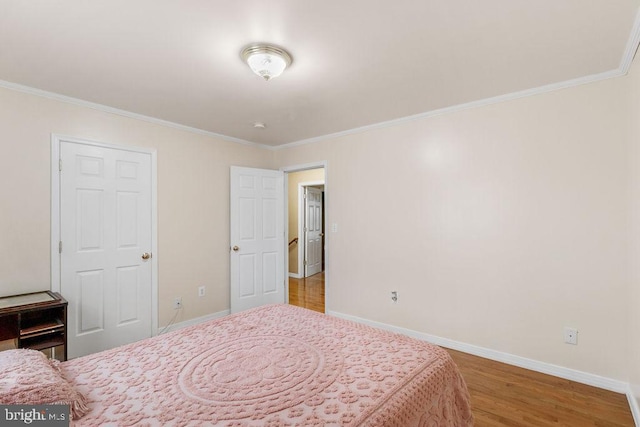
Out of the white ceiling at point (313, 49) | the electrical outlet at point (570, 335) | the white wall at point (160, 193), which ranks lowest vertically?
the electrical outlet at point (570, 335)

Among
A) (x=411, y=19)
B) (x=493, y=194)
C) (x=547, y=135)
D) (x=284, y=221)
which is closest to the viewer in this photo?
(x=411, y=19)

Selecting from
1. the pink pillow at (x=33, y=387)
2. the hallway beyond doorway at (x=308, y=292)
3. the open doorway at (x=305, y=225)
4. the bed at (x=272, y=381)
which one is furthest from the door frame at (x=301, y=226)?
the pink pillow at (x=33, y=387)

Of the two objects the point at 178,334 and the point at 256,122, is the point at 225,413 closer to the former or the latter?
A: the point at 178,334

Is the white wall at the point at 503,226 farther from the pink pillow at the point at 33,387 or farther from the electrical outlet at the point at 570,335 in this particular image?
the pink pillow at the point at 33,387

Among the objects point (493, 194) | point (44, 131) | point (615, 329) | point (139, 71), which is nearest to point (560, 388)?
point (615, 329)

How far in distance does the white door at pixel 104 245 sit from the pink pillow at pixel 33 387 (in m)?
Result: 1.87

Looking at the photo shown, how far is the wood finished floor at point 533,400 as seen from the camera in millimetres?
2021

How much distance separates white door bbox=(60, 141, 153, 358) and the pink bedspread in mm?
1646

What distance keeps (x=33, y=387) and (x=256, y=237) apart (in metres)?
3.24

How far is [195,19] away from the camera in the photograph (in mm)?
1737

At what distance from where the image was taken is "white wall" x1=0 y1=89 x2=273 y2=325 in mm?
2559

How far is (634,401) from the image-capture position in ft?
6.78

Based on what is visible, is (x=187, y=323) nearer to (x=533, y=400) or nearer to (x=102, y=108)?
(x=102, y=108)

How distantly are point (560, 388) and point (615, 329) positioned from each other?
0.60 m
